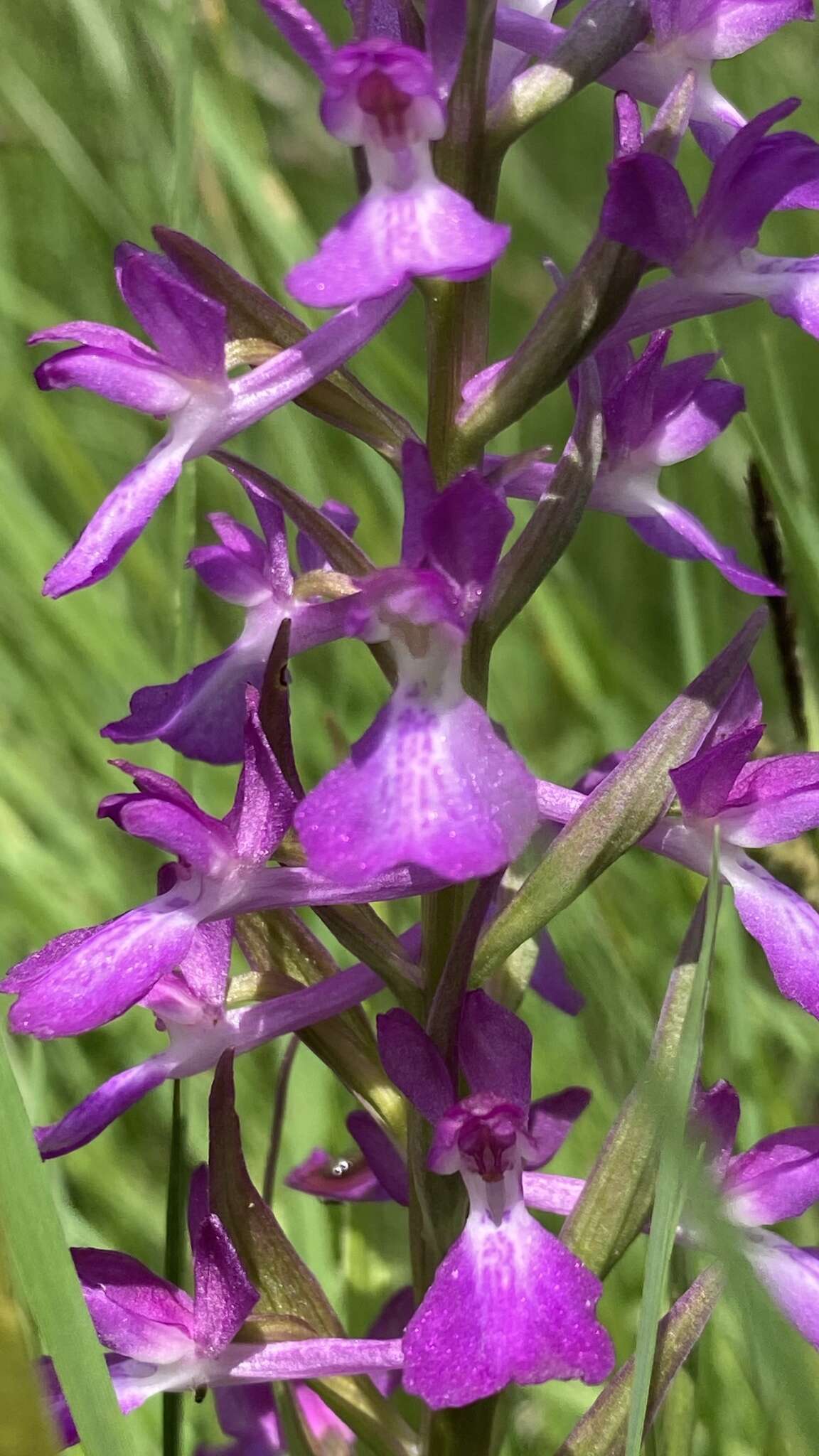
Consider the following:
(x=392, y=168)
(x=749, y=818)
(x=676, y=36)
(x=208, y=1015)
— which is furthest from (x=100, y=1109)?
(x=676, y=36)

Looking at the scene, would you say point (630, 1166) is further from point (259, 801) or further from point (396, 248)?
point (396, 248)

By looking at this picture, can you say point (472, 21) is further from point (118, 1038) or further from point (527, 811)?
point (118, 1038)

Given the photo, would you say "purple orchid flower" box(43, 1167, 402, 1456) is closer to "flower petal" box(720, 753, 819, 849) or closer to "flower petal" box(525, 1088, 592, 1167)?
"flower petal" box(525, 1088, 592, 1167)

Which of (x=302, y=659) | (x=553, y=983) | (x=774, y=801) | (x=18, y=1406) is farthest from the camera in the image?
(x=302, y=659)

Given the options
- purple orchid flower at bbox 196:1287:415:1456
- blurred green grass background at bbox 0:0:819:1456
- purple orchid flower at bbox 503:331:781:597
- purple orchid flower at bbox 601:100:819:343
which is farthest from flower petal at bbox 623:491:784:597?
purple orchid flower at bbox 196:1287:415:1456

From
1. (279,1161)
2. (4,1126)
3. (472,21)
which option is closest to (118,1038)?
(279,1161)

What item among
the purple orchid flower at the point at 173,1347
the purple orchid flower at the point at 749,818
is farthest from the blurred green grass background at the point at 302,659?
the purple orchid flower at the point at 173,1347
